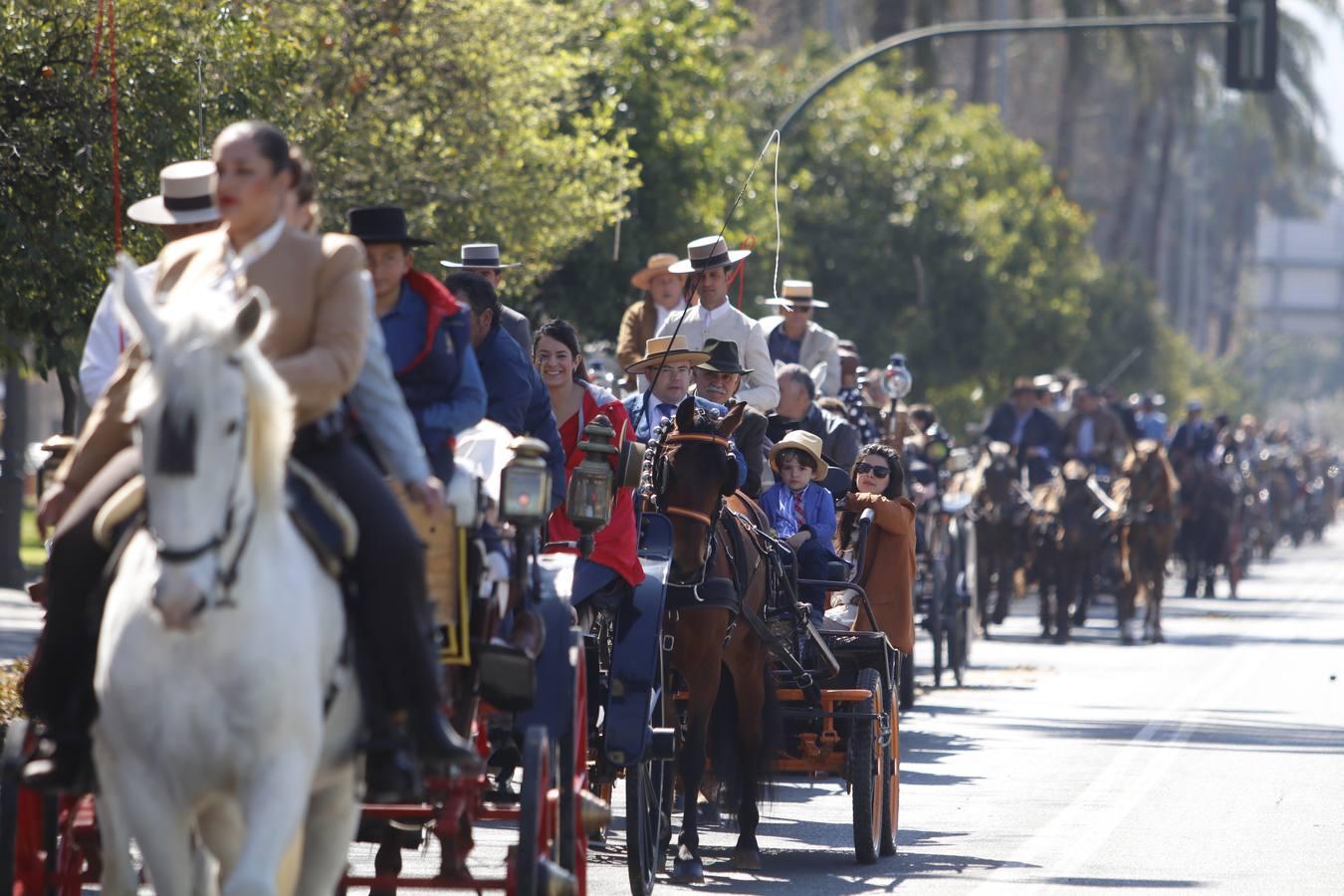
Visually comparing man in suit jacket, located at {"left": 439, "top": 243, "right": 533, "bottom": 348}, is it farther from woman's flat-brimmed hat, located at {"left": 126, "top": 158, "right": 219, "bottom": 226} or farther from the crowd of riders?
woman's flat-brimmed hat, located at {"left": 126, "top": 158, "right": 219, "bottom": 226}

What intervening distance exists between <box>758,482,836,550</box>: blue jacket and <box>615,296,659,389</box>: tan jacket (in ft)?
6.78

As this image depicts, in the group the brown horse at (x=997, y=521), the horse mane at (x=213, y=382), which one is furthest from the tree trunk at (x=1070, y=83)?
the horse mane at (x=213, y=382)

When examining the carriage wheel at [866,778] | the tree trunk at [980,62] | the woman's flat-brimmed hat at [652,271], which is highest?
the tree trunk at [980,62]

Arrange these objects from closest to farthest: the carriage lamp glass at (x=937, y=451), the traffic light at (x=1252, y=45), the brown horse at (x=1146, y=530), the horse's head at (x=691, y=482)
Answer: the horse's head at (x=691, y=482)
the carriage lamp glass at (x=937, y=451)
the traffic light at (x=1252, y=45)
the brown horse at (x=1146, y=530)

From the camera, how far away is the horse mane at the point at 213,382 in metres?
5.68

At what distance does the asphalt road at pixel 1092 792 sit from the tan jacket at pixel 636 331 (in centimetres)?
261

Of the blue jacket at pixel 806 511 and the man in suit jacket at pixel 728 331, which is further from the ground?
the man in suit jacket at pixel 728 331

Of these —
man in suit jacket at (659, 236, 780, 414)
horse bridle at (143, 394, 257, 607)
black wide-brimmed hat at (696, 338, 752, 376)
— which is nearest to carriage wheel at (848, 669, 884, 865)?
black wide-brimmed hat at (696, 338, 752, 376)

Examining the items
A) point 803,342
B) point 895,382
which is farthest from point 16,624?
point 803,342

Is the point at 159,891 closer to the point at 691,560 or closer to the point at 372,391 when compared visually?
the point at 372,391

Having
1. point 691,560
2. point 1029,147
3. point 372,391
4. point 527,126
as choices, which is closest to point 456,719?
point 372,391

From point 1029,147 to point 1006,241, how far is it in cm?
508

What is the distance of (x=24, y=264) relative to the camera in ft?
44.9

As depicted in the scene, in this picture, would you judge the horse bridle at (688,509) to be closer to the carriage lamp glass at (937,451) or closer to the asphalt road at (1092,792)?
the asphalt road at (1092,792)
